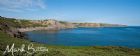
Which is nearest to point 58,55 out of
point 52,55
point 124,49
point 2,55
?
point 52,55

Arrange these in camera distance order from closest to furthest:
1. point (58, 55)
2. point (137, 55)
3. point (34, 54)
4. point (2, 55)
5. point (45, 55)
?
point (2, 55), point (34, 54), point (45, 55), point (58, 55), point (137, 55)

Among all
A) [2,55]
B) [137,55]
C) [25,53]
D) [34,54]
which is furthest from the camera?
[137,55]

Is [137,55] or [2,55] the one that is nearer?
[2,55]

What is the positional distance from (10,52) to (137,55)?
3174 centimetres

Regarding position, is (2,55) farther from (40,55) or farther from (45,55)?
(45,55)

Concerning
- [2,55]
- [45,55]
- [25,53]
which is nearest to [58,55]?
[45,55]

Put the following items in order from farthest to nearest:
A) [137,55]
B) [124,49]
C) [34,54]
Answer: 1. [124,49]
2. [137,55]
3. [34,54]

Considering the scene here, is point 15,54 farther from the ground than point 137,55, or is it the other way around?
point 15,54

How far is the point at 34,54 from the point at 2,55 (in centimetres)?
435

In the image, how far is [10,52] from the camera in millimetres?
22328

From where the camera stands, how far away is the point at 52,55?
1191 inches

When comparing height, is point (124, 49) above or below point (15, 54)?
below

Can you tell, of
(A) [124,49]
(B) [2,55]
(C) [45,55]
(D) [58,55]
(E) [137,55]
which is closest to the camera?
(B) [2,55]

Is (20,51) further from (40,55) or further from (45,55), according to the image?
(45,55)
